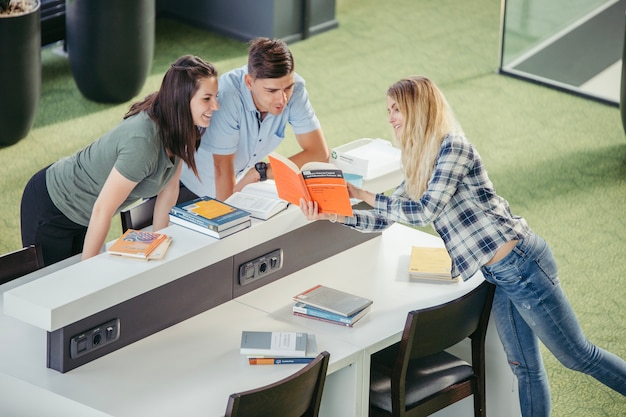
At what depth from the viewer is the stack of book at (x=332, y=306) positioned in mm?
4148

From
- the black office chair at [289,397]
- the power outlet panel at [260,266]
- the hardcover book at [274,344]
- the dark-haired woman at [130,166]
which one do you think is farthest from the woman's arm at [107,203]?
the black office chair at [289,397]

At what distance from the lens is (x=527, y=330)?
426 cm

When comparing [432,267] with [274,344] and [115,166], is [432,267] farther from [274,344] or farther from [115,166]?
[115,166]

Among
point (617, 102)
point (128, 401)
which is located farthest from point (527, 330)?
point (617, 102)

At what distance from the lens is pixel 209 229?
4.09 metres

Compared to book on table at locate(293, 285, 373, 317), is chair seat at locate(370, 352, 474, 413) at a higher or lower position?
lower

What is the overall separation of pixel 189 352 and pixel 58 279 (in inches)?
21.2

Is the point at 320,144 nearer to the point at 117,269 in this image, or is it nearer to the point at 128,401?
the point at 117,269

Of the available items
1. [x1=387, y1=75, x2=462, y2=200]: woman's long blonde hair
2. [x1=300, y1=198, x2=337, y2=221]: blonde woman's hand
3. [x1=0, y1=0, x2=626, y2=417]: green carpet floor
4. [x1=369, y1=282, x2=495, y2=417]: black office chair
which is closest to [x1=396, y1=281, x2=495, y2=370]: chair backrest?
[x1=369, y1=282, x2=495, y2=417]: black office chair

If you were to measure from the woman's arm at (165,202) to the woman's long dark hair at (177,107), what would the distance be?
27 cm

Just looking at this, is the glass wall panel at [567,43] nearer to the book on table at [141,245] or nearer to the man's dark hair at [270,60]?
the man's dark hair at [270,60]

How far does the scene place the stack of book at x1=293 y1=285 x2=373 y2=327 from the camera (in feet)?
13.6

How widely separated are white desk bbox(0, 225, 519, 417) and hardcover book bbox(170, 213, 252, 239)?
33 cm

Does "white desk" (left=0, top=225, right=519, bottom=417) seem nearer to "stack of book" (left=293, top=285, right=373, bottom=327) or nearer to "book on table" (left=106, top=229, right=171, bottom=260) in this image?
"stack of book" (left=293, top=285, right=373, bottom=327)
